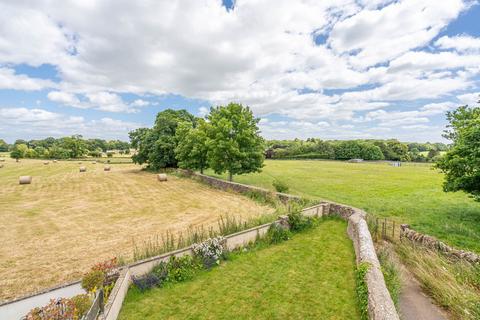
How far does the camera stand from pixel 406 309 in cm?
694

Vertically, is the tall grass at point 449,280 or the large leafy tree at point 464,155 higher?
the large leafy tree at point 464,155

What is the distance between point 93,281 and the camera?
6168 millimetres

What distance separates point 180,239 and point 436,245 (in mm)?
10639

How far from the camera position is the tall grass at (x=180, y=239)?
8.47 meters

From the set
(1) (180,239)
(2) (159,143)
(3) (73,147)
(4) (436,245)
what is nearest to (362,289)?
(4) (436,245)

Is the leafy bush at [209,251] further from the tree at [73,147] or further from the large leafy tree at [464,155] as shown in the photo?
the tree at [73,147]

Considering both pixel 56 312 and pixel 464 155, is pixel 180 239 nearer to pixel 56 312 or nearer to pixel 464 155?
pixel 56 312

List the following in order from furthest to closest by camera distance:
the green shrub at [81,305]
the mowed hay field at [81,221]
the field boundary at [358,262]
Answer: the mowed hay field at [81,221] < the field boundary at [358,262] < the green shrub at [81,305]

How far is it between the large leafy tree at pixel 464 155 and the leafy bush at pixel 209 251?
1237 centimetres

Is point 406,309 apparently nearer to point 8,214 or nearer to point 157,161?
point 8,214

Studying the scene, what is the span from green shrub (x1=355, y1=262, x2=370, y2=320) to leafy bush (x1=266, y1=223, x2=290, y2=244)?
143 inches

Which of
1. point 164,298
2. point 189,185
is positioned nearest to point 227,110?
point 189,185

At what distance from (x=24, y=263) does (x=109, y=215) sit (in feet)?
20.8

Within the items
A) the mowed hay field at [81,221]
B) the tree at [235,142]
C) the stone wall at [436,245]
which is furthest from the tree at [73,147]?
the stone wall at [436,245]
